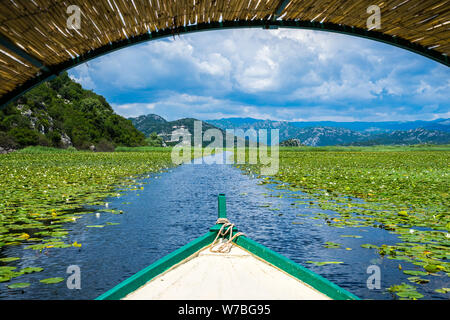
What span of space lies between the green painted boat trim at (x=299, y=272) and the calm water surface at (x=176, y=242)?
52.8 inches

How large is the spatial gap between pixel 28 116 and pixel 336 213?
173 ft

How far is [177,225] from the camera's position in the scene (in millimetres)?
6219

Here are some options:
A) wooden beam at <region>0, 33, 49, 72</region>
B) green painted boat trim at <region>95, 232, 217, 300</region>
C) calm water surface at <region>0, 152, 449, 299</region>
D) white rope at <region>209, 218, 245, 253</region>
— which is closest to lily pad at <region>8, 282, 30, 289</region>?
calm water surface at <region>0, 152, 449, 299</region>

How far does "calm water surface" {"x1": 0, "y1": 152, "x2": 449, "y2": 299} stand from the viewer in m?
3.59

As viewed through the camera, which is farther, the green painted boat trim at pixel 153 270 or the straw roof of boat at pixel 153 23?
the straw roof of boat at pixel 153 23

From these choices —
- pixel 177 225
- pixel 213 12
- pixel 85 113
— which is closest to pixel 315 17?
pixel 213 12

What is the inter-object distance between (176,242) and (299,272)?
10.1 ft

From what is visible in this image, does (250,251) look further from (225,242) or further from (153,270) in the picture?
(153,270)

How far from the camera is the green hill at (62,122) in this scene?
4269 centimetres

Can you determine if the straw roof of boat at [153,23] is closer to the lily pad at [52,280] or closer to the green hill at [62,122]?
the lily pad at [52,280]

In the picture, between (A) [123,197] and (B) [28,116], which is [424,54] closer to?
(A) [123,197]

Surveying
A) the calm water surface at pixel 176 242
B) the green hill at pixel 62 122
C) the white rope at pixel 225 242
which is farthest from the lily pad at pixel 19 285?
the green hill at pixel 62 122
